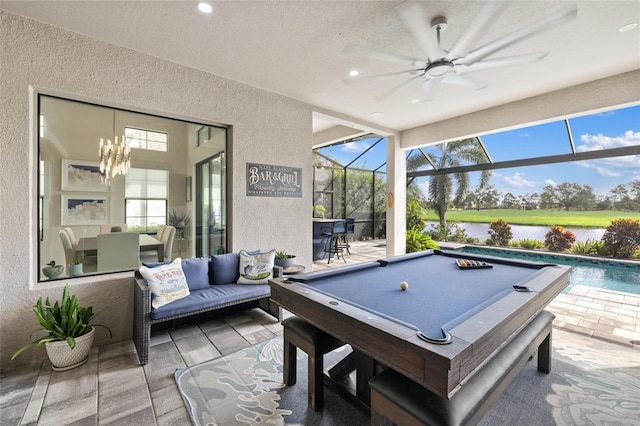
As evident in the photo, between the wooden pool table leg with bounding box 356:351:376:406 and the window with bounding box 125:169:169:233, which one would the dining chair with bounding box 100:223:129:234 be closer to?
the window with bounding box 125:169:169:233

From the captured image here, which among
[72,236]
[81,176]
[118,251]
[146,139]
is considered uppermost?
[146,139]

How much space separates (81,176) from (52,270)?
117 cm

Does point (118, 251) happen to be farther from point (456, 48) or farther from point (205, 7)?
point (456, 48)

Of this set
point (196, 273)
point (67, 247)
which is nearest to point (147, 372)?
point (196, 273)

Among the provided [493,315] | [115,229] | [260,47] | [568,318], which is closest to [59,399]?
[115,229]

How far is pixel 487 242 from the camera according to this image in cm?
772

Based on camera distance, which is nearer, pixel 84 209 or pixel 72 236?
pixel 72 236

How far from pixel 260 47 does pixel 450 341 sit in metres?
3.19

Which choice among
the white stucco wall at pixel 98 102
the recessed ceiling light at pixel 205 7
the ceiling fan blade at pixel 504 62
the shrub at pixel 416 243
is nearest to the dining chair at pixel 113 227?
the white stucco wall at pixel 98 102

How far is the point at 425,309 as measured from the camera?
1.62 meters

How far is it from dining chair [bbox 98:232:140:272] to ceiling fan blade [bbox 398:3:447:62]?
12.3 feet

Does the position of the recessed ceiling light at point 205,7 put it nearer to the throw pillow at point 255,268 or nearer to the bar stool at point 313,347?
the throw pillow at point 255,268

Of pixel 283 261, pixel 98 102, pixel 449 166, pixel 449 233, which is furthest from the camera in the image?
pixel 449 233

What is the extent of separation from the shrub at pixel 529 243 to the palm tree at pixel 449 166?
1842 mm
